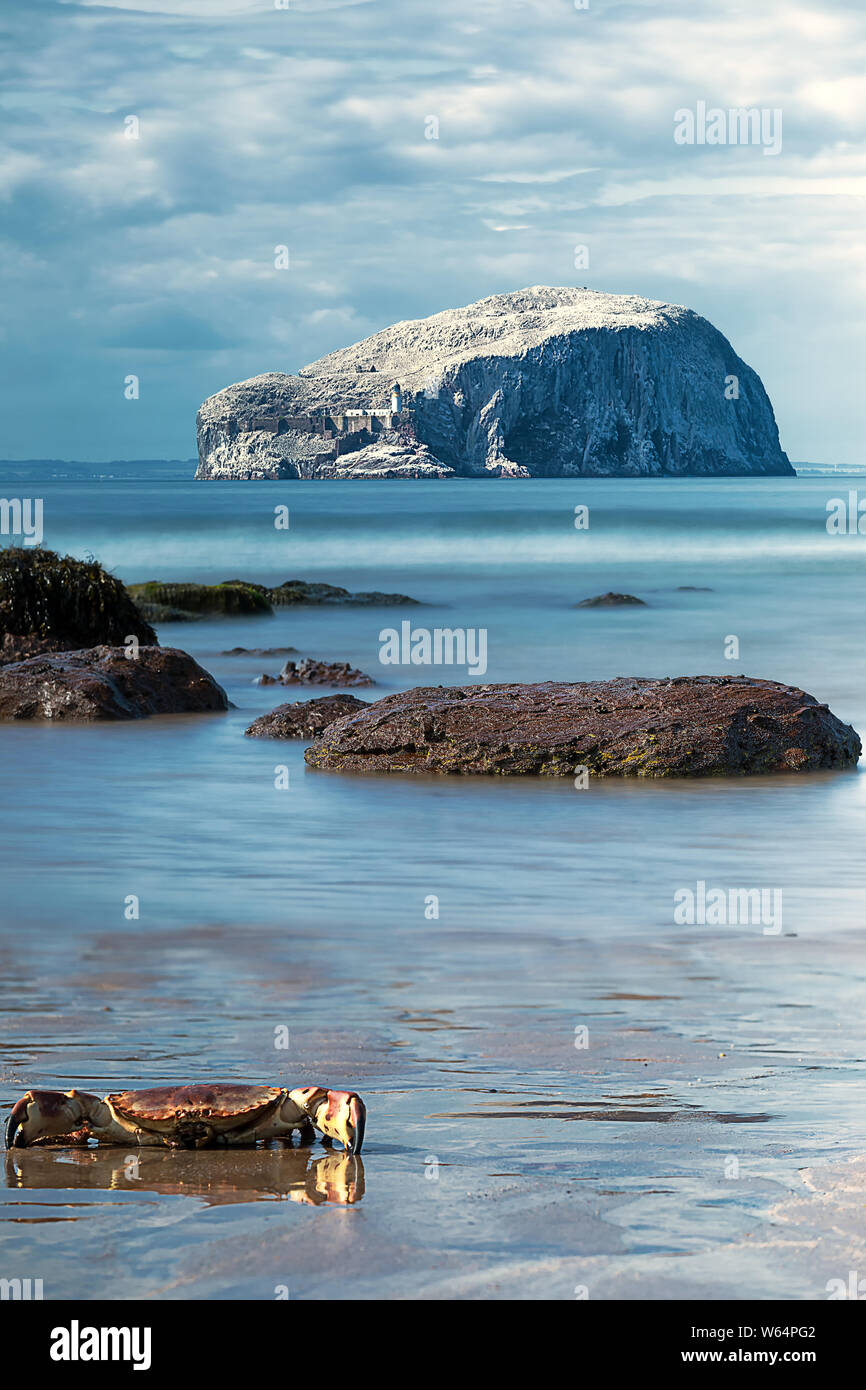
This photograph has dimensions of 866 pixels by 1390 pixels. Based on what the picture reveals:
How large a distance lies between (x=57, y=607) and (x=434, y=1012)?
1084 cm

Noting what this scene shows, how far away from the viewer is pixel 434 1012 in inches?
201

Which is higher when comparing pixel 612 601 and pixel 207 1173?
pixel 612 601

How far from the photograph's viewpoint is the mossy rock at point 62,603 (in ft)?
49.5

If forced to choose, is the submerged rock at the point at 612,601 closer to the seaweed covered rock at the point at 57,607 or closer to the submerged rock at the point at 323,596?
the submerged rock at the point at 323,596

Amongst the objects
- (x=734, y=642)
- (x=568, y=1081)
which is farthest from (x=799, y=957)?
(x=734, y=642)

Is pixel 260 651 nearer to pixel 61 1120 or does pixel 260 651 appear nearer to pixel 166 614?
pixel 166 614

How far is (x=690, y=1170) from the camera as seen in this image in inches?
139

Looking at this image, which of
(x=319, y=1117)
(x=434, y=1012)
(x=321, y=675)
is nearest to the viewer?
(x=319, y=1117)

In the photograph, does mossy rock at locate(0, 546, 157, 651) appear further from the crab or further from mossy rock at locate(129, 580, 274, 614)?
the crab

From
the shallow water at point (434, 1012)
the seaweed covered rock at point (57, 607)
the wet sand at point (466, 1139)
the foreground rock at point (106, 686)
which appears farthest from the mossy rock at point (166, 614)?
the wet sand at point (466, 1139)

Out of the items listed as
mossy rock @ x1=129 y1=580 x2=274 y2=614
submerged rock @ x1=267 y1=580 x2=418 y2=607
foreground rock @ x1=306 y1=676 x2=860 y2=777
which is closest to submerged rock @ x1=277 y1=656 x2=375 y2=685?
foreground rock @ x1=306 y1=676 x2=860 y2=777

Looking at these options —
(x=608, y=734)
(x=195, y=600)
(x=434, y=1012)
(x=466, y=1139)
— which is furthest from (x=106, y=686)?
(x=195, y=600)

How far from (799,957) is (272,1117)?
2745 mm
